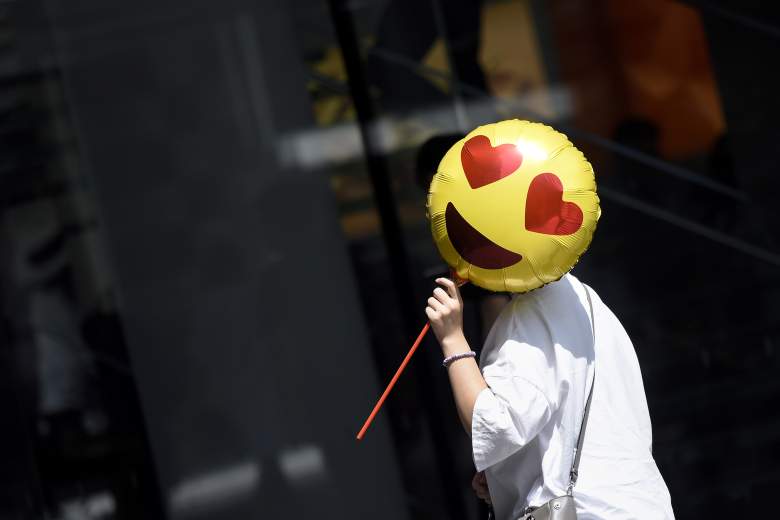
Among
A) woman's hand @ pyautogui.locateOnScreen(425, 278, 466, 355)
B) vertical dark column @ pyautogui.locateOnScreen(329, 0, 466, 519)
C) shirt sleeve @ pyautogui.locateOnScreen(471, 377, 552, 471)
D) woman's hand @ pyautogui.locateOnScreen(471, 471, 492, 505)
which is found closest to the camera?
shirt sleeve @ pyautogui.locateOnScreen(471, 377, 552, 471)

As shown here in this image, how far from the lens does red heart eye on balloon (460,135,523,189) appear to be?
1.92m

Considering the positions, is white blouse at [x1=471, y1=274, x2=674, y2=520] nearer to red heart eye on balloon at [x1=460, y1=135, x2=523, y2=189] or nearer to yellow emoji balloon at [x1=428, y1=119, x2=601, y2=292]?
yellow emoji balloon at [x1=428, y1=119, x2=601, y2=292]

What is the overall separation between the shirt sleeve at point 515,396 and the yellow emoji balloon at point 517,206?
0.10 metres

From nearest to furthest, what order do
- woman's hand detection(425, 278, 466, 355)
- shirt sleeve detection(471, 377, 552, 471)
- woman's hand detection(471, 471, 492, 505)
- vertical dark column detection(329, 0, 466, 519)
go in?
shirt sleeve detection(471, 377, 552, 471), woman's hand detection(425, 278, 466, 355), woman's hand detection(471, 471, 492, 505), vertical dark column detection(329, 0, 466, 519)

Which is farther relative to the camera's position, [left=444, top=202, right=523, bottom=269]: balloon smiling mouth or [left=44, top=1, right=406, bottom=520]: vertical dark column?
[left=44, top=1, right=406, bottom=520]: vertical dark column

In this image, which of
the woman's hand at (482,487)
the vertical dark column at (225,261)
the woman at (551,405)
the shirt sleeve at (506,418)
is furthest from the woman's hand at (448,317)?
the vertical dark column at (225,261)

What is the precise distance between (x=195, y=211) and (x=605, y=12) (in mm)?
1823

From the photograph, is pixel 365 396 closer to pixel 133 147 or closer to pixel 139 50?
pixel 133 147

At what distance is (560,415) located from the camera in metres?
1.98

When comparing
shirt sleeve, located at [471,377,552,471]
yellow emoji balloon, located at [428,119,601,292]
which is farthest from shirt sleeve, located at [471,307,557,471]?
yellow emoji balloon, located at [428,119,601,292]

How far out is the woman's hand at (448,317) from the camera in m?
2.01

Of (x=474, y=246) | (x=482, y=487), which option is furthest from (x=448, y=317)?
(x=482, y=487)

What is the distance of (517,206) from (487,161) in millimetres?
101

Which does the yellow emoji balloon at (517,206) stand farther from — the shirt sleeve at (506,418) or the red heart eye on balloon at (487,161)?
the shirt sleeve at (506,418)
